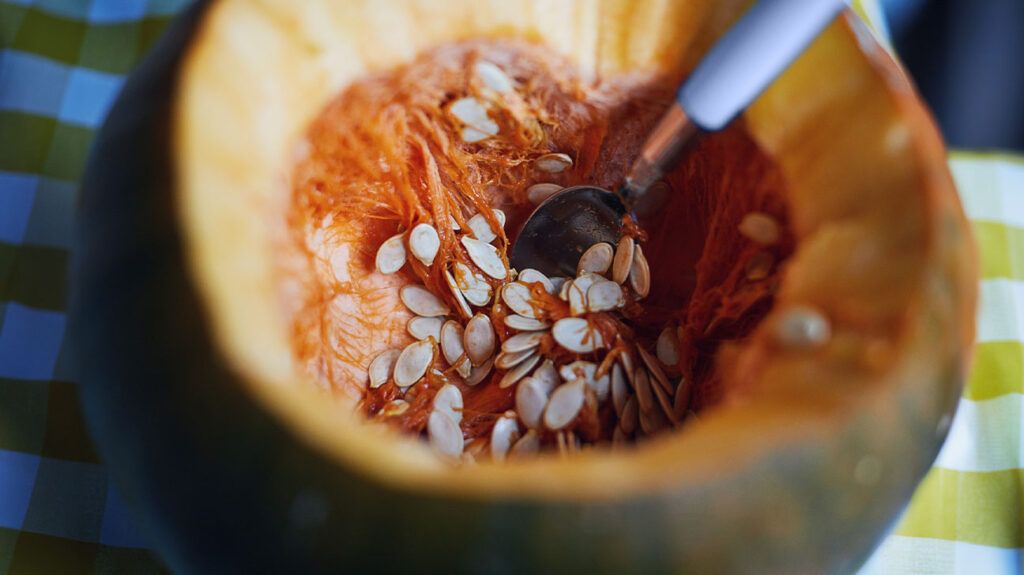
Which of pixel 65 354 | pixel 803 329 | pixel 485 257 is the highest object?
pixel 803 329

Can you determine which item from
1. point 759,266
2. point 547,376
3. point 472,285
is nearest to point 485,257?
point 472,285

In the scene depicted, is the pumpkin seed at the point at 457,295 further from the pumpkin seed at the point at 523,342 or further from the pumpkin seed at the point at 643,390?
the pumpkin seed at the point at 643,390

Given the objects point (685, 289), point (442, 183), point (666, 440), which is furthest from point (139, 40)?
point (666, 440)

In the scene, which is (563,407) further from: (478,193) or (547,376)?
(478,193)

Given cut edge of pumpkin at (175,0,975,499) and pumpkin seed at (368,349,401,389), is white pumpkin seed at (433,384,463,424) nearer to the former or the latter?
pumpkin seed at (368,349,401,389)

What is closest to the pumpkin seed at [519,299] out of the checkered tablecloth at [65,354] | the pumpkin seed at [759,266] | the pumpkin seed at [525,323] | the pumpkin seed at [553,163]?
the pumpkin seed at [525,323]

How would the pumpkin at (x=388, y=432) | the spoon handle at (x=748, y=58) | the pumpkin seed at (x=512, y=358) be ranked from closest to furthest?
the pumpkin at (x=388, y=432), the spoon handle at (x=748, y=58), the pumpkin seed at (x=512, y=358)
